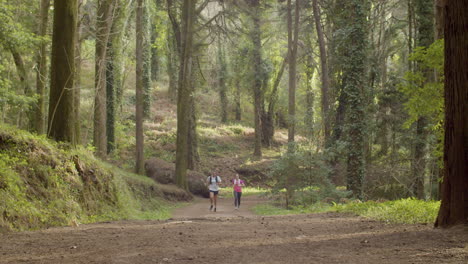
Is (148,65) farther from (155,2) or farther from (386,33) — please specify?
(386,33)

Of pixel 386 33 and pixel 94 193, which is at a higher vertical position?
pixel 386 33

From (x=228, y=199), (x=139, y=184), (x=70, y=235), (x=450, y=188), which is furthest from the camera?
(x=228, y=199)

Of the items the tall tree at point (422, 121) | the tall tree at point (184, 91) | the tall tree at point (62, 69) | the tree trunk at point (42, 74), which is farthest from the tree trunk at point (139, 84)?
the tall tree at point (422, 121)

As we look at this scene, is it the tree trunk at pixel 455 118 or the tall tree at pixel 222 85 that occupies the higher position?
the tall tree at pixel 222 85

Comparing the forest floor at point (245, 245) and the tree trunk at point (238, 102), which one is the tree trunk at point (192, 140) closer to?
the tree trunk at point (238, 102)

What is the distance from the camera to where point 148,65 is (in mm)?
38906

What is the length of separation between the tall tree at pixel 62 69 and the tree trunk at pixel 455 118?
910 cm

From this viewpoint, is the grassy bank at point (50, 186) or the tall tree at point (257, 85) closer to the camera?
the grassy bank at point (50, 186)

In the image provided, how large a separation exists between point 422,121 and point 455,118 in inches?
528

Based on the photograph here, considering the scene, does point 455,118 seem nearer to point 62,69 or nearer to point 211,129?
point 62,69

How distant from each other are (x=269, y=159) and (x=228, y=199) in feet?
43.6

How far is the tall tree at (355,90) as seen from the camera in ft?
65.7

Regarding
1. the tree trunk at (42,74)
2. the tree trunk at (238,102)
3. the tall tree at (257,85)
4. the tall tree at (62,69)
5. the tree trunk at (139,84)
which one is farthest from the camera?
the tree trunk at (238,102)

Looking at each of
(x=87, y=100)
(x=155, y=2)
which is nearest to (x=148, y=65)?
(x=87, y=100)
